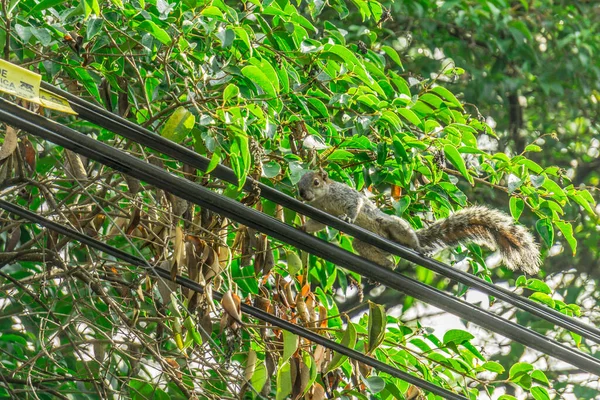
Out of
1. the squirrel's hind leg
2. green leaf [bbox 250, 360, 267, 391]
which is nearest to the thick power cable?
green leaf [bbox 250, 360, 267, 391]

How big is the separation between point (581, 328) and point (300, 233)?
124 centimetres

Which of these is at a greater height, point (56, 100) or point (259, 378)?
point (56, 100)

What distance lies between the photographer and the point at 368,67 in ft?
14.4

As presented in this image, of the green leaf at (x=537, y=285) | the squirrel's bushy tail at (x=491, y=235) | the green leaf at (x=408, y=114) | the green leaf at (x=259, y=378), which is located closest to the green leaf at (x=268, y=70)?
the green leaf at (x=408, y=114)

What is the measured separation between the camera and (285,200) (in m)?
3.21

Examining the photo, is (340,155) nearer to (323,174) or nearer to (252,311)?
(323,174)

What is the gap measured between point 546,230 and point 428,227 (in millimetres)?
592

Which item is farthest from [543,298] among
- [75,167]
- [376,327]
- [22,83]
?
[22,83]

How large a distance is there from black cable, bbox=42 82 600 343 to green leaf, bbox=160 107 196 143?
0.19 metres

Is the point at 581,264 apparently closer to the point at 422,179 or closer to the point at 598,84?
the point at 598,84

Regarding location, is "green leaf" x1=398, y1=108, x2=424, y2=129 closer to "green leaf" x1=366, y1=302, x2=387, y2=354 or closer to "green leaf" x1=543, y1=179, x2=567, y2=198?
"green leaf" x1=543, y1=179, x2=567, y2=198

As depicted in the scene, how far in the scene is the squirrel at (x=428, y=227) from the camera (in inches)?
167

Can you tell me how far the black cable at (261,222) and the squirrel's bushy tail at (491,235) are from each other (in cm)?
68

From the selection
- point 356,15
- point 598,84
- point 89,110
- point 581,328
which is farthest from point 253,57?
point 598,84
